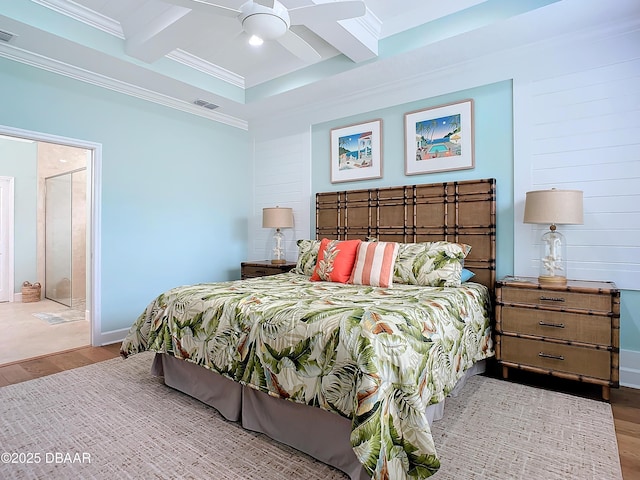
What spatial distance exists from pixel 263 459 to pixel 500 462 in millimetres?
1180

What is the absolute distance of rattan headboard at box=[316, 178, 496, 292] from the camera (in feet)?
10.8


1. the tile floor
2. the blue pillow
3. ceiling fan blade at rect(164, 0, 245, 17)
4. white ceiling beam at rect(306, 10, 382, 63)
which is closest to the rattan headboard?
the blue pillow

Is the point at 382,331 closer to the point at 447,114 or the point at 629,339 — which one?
the point at 629,339

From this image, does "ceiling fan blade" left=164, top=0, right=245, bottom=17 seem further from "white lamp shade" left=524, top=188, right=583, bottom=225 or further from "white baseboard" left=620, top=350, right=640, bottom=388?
"white baseboard" left=620, top=350, right=640, bottom=388

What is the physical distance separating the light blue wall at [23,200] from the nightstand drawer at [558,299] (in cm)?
734

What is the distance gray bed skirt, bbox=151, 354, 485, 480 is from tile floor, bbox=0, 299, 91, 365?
186 centimetres

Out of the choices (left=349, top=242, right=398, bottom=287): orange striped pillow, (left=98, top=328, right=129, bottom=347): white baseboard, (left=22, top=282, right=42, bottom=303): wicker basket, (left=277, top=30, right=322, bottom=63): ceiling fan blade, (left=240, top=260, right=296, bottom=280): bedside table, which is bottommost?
(left=98, top=328, right=129, bottom=347): white baseboard

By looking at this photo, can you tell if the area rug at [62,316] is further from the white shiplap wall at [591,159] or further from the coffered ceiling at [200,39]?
the white shiplap wall at [591,159]

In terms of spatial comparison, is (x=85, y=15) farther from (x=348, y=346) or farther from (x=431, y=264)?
(x=431, y=264)

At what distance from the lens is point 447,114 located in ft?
11.6

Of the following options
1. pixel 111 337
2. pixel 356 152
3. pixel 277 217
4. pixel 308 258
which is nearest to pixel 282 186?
pixel 277 217

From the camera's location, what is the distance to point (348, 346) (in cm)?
162

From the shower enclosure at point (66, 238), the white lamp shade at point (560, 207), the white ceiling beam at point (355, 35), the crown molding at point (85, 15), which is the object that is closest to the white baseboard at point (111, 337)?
the shower enclosure at point (66, 238)

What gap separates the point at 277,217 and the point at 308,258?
939 mm
